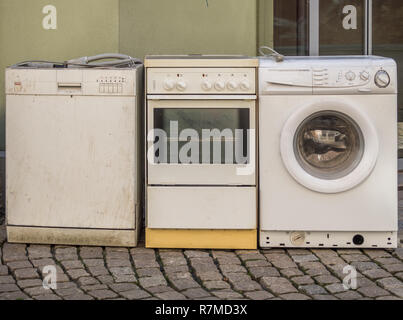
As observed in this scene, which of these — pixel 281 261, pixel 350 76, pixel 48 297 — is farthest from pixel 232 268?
pixel 350 76

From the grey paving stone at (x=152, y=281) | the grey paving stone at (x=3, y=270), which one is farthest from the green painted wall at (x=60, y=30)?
the grey paving stone at (x=152, y=281)

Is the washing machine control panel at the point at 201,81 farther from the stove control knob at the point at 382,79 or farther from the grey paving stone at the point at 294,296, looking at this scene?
the grey paving stone at the point at 294,296

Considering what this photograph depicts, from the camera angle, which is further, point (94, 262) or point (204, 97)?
point (204, 97)

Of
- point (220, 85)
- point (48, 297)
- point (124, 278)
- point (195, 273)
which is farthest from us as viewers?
point (220, 85)

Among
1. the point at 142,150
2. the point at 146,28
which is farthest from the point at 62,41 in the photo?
the point at 142,150

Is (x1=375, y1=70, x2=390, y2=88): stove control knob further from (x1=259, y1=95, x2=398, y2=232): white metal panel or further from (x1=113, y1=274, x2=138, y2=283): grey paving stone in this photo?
(x1=113, y1=274, x2=138, y2=283): grey paving stone

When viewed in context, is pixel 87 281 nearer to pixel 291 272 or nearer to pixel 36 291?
pixel 36 291

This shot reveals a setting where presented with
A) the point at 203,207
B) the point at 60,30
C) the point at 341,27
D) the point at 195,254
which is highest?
the point at 341,27

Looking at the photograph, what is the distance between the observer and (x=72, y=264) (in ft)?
15.5

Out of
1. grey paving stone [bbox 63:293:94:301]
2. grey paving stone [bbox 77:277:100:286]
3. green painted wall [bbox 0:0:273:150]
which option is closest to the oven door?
grey paving stone [bbox 77:277:100:286]

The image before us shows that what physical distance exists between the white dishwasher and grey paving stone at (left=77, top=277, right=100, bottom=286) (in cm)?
64

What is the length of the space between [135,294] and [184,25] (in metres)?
2.72

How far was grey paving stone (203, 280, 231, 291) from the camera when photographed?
432 cm
